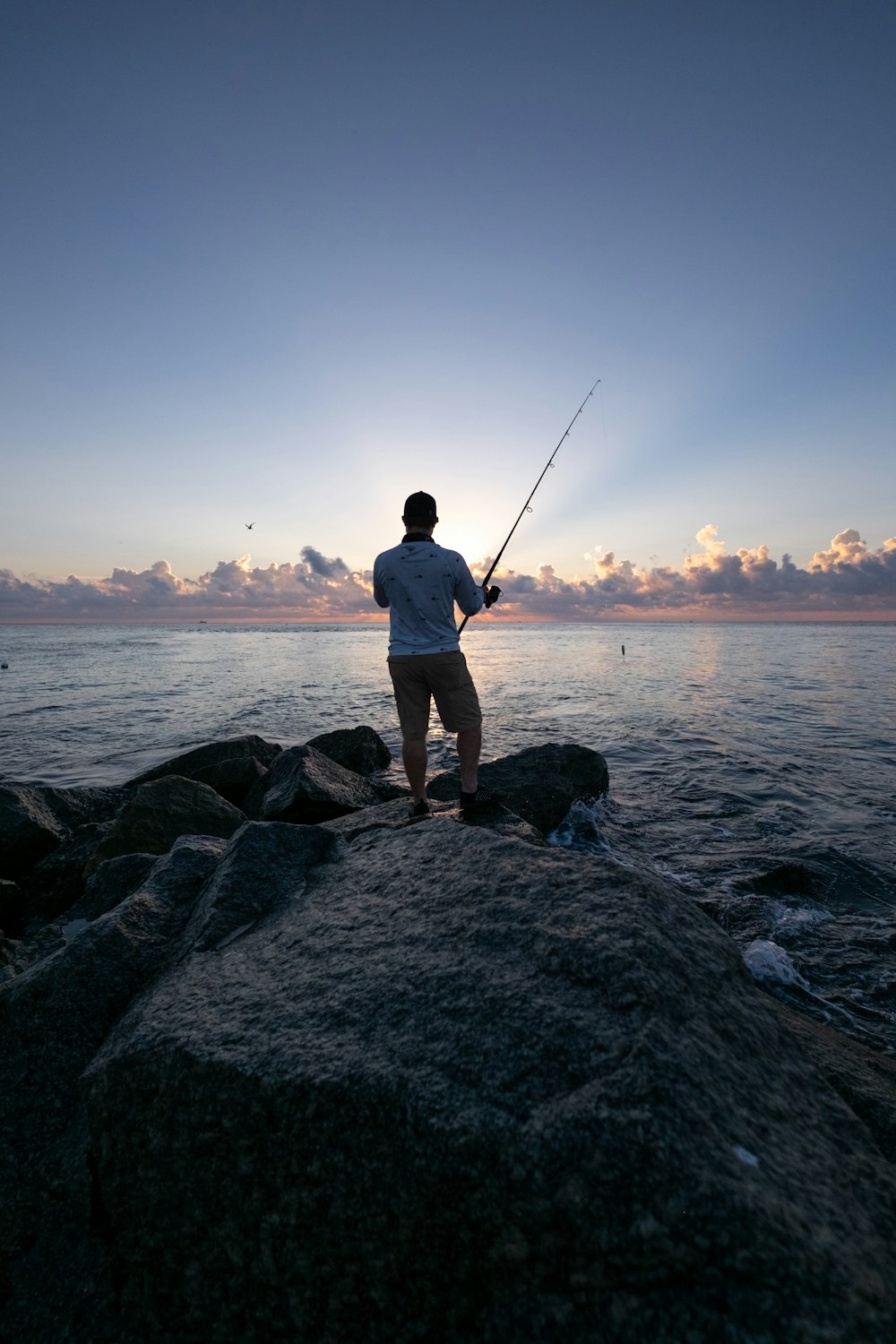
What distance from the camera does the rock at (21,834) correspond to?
752 cm

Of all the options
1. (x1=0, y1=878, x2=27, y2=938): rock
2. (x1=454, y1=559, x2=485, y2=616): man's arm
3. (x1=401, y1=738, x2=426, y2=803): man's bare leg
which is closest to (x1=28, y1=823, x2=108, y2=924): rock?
(x1=0, y1=878, x2=27, y2=938): rock

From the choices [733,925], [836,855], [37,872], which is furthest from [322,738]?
[836,855]

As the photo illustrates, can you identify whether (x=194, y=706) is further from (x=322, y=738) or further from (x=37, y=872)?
(x=37, y=872)

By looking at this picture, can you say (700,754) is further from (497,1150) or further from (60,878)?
(497,1150)

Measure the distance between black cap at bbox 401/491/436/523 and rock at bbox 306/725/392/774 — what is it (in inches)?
266

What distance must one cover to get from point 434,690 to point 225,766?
5797 millimetres

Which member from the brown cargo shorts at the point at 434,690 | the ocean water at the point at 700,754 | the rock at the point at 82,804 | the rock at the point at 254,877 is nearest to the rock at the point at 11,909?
the rock at the point at 82,804

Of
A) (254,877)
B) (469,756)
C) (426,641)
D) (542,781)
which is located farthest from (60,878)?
(542,781)

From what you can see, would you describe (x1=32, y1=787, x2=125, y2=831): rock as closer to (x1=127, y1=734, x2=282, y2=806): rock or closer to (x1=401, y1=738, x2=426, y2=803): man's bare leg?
(x1=127, y1=734, x2=282, y2=806): rock

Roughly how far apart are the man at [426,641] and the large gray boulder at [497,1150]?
251cm

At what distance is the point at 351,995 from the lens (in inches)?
104

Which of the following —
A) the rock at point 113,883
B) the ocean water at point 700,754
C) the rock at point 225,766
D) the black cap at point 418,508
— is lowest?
the ocean water at point 700,754

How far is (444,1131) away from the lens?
191 cm

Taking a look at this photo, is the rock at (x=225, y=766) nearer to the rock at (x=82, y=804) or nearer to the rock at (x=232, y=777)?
the rock at (x=232, y=777)
